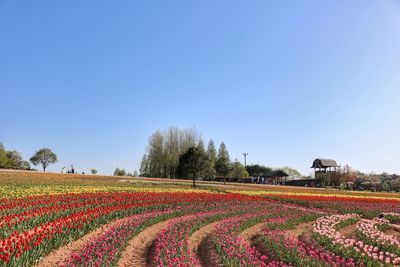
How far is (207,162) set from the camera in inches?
1797

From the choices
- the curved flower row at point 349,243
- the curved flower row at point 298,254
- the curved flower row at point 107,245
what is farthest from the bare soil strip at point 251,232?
the curved flower row at point 107,245

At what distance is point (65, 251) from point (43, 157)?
106924mm

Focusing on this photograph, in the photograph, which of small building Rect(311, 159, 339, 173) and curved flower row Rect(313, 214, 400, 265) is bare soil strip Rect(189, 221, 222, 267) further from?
small building Rect(311, 159, 339, 173)

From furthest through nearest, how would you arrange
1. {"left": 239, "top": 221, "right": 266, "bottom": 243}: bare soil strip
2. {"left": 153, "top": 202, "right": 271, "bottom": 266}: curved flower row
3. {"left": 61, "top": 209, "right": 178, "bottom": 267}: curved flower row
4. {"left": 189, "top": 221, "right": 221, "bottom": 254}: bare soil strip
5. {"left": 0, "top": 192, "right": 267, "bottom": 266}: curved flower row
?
{"left": 239, "top": 221, "right": 266, "bottom": 243}: bare soil strip
{"left": 189, "top": 221, "right": 221, "bottom": 254}: bare soil strip
{"left": 153, "top": 202, "right": 271, "bottom": 266}: curved flower row
{"left": 61, "top": 209, "right": 178, "bottom": 267}: curved flower row
{"left": 0, "top": 192, "right": 267, "bottom": 266}: curved flower row

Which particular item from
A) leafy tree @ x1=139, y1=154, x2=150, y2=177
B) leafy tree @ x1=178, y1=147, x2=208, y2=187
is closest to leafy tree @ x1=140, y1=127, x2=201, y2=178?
leafy tree @ x1=139, y1=154, x2=150, y2=177

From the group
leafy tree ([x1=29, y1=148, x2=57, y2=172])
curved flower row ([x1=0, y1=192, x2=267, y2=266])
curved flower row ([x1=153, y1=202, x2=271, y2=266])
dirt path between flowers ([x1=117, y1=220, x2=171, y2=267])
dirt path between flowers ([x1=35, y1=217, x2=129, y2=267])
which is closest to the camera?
curved flower row ([x1=0, y1=192, x2=267, y2=266])

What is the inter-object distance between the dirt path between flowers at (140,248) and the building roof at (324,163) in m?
73.8

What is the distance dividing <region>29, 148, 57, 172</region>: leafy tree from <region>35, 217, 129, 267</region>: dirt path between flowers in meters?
104

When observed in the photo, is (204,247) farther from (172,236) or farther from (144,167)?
(144,167)

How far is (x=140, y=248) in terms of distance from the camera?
1176cm

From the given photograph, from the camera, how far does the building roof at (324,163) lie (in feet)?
271

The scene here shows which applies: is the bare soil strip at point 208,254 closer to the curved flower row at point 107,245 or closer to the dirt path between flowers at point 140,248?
the dirt path between flowers at point 140,248

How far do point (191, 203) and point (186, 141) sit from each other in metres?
65.2

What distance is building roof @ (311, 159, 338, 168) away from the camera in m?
82.5
